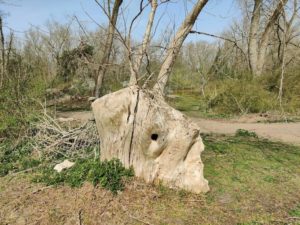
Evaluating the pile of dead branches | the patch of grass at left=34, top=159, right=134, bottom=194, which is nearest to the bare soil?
the patch of grass at left=34, top=159, right=134, bottom=194

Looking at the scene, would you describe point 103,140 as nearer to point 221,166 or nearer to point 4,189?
point 4,189

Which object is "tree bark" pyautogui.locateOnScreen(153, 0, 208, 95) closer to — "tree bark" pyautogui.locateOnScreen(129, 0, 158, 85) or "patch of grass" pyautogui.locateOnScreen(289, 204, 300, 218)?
"tree bark" pyautogui.locateOnScreen(129, 0, 158, 85)

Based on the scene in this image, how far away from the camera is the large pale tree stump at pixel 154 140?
4562mm

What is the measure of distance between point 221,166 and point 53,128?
334cm

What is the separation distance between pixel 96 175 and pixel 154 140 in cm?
96

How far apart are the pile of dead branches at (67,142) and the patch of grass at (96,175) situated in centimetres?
88

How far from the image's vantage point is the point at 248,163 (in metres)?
6.15

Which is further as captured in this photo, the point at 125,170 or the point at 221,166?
the point at 221,166

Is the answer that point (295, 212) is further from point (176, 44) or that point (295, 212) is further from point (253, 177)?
point (176, 44)

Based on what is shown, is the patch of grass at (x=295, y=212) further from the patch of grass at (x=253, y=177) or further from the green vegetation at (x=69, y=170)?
the green vegetation at (x=69, y=170)

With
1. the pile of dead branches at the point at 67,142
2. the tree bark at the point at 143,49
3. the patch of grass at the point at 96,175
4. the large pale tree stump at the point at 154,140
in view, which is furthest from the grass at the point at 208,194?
the tree bark at the point at 143,49

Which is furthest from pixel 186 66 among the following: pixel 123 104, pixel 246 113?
pixel 123 104

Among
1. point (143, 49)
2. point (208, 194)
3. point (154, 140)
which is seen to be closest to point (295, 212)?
point (208, 194)

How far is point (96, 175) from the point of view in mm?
4551
